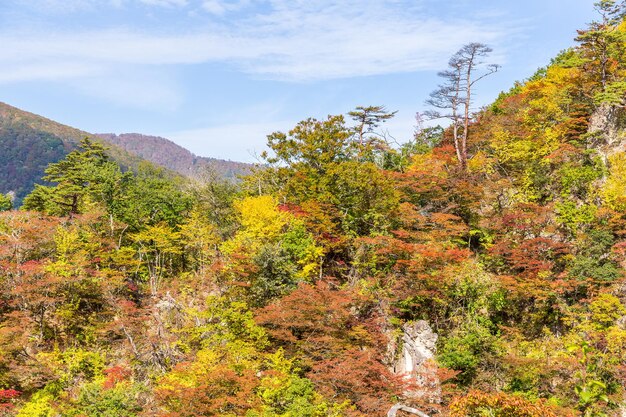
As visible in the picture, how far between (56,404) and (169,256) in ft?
41.0

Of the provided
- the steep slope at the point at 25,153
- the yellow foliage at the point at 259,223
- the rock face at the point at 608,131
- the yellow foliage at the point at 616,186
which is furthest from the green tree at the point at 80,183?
the steep slope at the point at 25,153

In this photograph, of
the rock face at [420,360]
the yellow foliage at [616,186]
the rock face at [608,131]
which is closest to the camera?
the rock face at [420,360]

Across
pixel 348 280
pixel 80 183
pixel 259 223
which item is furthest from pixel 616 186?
pixel 80 183

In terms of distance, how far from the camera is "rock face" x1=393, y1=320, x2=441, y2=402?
1852 cm

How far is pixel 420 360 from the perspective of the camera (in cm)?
1992

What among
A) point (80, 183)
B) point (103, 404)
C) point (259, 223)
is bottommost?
point (103, 404)

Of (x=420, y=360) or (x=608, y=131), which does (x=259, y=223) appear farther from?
(x=608, y=131)

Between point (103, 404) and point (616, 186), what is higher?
point (616, 186)

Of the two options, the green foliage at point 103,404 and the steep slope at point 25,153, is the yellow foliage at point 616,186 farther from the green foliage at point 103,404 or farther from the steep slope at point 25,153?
the steep slope at point 25,153

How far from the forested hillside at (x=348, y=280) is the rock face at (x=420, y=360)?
3.9 inches

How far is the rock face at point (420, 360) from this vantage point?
60.7 ft

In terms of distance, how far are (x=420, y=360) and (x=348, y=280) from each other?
680 centimetres

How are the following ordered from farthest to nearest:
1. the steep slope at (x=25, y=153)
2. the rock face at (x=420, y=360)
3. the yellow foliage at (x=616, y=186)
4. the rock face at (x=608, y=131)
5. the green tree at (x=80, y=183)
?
the steep slope at (x=25, y=153)
the green tree at (x=80, y=183)
the rock face at (x=608, y=131)
the yellow foliage at (x=616, y=186)
the rock face at (x=420, y=360)

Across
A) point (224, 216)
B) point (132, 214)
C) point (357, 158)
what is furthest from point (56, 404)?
point (357, 158)
